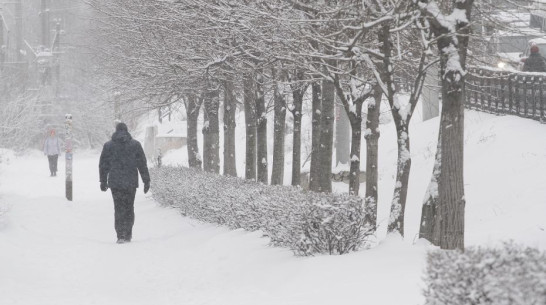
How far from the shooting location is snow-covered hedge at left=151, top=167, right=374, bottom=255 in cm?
820

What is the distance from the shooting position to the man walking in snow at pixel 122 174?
40.3 ft

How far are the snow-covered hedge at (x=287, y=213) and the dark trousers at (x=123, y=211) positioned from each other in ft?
4.58

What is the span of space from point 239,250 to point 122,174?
305 centimetres

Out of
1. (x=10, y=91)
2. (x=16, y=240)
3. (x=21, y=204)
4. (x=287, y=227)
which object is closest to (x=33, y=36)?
(x=10, y=91)

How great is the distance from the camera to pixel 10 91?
4638 centimetres

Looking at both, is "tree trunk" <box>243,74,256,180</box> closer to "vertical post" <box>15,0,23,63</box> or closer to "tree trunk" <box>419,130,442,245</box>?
"tree trunk" <box>419,130,442,245</box>

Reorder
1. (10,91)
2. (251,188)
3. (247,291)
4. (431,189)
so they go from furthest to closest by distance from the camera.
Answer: (10,91)
(251,188)
(431,189)
(247,291)

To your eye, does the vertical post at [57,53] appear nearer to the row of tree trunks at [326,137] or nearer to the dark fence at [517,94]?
the dark fence at [517,94]

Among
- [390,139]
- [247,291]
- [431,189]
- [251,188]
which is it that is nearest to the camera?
→ [247,291]

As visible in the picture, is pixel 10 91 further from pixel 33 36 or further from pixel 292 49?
pixel 292 49

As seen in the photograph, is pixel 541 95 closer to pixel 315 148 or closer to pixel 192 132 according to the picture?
pixel 315 148

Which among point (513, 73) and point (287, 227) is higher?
point (513, 73)

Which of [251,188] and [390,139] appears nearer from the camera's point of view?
[251,188]

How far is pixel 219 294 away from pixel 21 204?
12.7 metres
